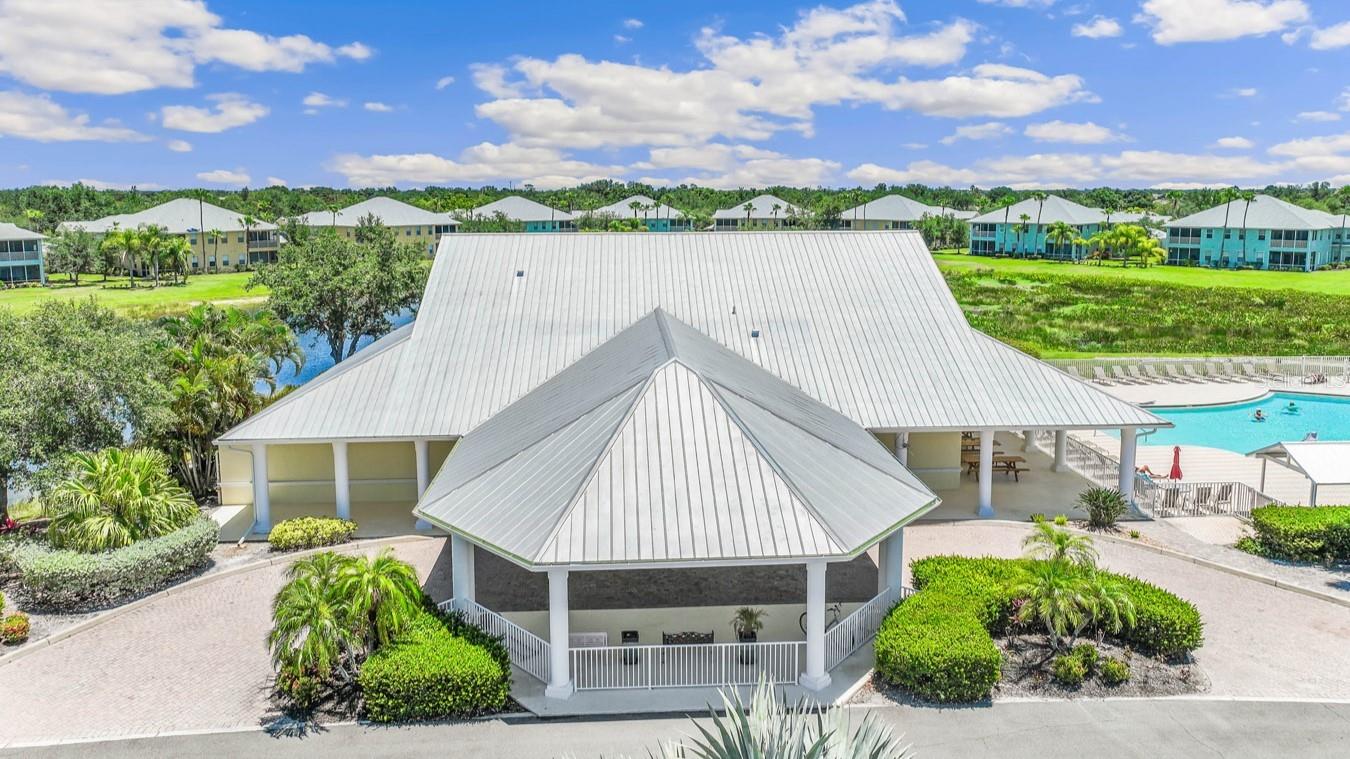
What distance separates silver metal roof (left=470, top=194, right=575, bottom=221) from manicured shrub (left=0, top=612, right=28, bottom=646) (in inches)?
4643

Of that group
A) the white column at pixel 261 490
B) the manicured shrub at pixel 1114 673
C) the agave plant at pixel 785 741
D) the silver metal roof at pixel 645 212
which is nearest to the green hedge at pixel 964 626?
the manicured shrub at pixel 1114 673

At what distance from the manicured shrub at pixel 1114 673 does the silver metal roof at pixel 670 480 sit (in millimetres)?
4145

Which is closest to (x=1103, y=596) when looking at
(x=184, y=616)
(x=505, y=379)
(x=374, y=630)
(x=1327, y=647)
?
(x=1327, y=647)

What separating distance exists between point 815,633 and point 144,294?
278 ft

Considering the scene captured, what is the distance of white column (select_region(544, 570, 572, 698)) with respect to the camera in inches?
603

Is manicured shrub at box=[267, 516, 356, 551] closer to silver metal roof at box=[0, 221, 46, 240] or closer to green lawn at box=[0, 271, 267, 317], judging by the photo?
green lawn at box=[0, 271, 267, 317]

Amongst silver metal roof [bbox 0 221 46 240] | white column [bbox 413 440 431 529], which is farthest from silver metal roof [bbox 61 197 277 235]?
white column [bbox 413 440 431 529]

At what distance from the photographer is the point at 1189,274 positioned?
97562mm

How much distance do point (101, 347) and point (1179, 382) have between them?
44180 millimetres

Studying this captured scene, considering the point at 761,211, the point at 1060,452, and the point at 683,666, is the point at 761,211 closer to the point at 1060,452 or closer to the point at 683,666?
the point at 1060,452

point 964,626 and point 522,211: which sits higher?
point 522,211

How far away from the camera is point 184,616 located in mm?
19297

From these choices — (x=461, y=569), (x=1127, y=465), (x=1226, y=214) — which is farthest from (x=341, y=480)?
(x=1226, y=214)

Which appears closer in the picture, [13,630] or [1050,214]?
[13,630]
